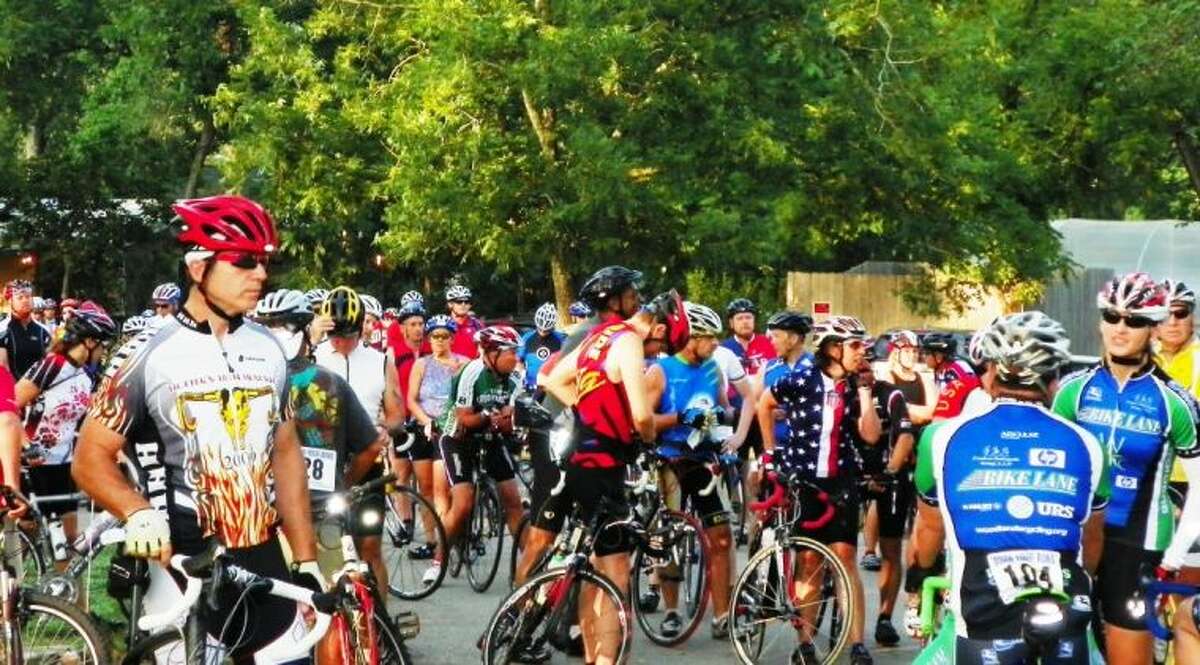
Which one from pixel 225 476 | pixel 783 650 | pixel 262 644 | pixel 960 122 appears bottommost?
pixel 783 650

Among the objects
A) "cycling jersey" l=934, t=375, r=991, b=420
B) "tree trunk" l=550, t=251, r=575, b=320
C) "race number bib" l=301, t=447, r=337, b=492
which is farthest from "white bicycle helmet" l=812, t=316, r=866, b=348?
"tree trunk" l=550, t=251, r=575, b=320

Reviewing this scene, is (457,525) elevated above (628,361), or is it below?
below

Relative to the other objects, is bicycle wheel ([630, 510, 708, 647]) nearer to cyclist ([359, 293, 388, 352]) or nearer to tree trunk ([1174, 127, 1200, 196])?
cyclist ([359, 293, 388, 352])

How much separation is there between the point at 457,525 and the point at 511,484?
0.46m

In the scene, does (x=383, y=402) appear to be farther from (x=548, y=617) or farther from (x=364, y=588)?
(x=364, y=588)

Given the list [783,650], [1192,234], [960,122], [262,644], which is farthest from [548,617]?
[1192,234]

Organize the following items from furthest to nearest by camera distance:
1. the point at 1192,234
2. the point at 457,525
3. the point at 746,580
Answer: the point at 1192,234 < the point at 457,525 < the point at 746,580

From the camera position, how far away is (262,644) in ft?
19.3

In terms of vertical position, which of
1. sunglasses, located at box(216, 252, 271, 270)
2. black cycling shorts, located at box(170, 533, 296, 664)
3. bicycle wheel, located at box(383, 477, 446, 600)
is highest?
sunglasses, located at box(216, 252, 271, 270)

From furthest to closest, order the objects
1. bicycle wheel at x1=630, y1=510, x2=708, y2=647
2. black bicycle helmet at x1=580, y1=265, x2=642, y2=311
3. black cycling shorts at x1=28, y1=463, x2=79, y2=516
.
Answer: black cycling shorts at x1=28, y1=463, x2=79, y2=516
bicycle wheel at x1=630, y1=510, x2=708, y2=647
black bicycle helmet at x1=580, y1=265, x2=642, y2=311

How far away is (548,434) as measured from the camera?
1058 cm

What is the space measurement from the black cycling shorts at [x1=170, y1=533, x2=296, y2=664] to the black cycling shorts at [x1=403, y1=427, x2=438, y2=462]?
8.54 meters

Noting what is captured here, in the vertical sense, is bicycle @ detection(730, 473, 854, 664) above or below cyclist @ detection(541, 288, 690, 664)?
below

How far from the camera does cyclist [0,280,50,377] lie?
685 inches
